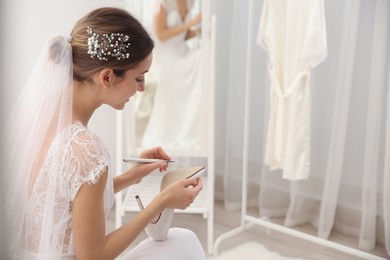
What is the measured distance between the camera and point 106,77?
3.85 feet

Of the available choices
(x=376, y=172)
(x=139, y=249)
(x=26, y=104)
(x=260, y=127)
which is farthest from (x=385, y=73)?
(x=26, y=104)

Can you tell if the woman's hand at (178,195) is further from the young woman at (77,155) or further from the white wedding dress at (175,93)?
the white wedding dress at (175,93)

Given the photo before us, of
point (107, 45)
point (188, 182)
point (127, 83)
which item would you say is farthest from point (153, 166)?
point (107, 45)

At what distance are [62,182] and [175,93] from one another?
1.20 meters

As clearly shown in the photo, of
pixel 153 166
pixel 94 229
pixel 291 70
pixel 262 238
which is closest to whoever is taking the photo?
pixel 94 229

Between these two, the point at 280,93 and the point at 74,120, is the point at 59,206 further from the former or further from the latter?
the point at 280,93

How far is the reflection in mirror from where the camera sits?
2.20 metres

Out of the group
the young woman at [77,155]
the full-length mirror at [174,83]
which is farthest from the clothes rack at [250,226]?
the young woman at [77,155]

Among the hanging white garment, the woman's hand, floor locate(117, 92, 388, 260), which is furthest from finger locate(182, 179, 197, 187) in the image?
floor locate(117, 92, 388, 260)

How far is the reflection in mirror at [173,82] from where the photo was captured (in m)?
2.20

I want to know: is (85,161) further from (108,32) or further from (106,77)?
(108,32)

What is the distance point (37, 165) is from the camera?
1208 mm

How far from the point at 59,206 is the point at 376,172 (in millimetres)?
1533

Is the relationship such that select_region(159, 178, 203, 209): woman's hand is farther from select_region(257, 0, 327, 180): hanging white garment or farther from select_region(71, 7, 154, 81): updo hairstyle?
select_region(257, 0, 327, 180): hanging white garment
